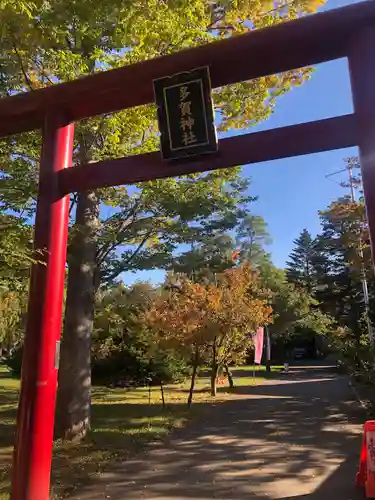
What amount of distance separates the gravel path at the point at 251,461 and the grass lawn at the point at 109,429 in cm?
44

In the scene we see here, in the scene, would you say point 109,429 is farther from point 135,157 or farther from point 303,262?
point 303,262

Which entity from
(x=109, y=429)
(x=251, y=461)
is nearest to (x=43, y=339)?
(x=251, y=461)

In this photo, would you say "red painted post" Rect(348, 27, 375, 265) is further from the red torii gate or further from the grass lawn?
the grass lawn

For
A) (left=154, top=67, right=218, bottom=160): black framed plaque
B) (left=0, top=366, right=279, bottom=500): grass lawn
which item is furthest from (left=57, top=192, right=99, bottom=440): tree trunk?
(left=154, top=67, right=218, bottom=160): black framed plaque

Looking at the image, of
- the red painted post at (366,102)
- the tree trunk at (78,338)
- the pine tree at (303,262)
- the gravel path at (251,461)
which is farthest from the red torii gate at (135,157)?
the pine tree at (303,262)

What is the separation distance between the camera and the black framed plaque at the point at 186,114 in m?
4.17

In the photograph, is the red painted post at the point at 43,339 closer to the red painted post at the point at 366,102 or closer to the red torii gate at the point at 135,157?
the red torii gate at the point at 135,157

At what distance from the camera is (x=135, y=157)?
14.6ft

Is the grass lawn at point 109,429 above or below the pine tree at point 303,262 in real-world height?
below

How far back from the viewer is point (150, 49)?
671 centimetres

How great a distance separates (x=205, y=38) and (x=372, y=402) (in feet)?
26.2

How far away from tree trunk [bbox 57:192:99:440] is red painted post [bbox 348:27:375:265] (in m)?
5.76

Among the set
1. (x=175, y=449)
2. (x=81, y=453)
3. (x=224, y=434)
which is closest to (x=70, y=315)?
(x=81, y=453)

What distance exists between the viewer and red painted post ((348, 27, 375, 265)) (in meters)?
3.62
